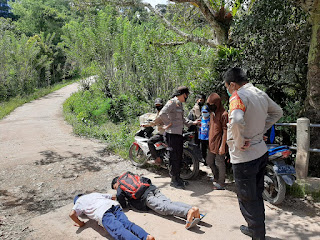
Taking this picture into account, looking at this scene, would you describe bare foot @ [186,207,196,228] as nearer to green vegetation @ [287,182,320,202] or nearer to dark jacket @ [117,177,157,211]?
dark jacket @ [117,177,157,211]

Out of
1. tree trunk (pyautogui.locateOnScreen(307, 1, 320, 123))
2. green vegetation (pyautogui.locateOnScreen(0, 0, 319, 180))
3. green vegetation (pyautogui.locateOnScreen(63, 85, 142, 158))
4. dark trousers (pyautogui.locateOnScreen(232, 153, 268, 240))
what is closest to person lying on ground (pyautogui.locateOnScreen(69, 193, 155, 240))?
dark trousers (pyautogui.locateOnScreen(232, 153, 268, 240))

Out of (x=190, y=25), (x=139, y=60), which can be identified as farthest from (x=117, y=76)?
(x=190, y=25)

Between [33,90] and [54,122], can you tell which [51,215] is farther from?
[33,90]

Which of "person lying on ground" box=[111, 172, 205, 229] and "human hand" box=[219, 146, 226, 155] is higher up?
"human hand" box=[219, 146, 226, 155]

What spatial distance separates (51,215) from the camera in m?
3.72

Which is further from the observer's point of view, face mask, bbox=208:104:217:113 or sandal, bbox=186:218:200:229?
face mask, bbox=208:104:217:113

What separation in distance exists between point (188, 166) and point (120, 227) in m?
2.33

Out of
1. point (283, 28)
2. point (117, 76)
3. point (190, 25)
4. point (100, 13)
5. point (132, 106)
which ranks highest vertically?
point (100, 13)

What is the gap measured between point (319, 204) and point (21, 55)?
63.6ft

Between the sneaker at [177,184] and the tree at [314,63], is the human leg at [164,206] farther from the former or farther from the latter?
the tree at [314,63]

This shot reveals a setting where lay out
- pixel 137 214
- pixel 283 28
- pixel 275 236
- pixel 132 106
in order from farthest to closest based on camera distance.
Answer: pixel 132 106 → pixel 283 28 → pixel 137 214 → pixel 275 236

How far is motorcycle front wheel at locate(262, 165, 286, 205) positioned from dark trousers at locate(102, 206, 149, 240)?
2.06 m

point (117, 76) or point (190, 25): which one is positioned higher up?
point (190, 25)

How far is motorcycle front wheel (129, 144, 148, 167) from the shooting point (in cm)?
575
